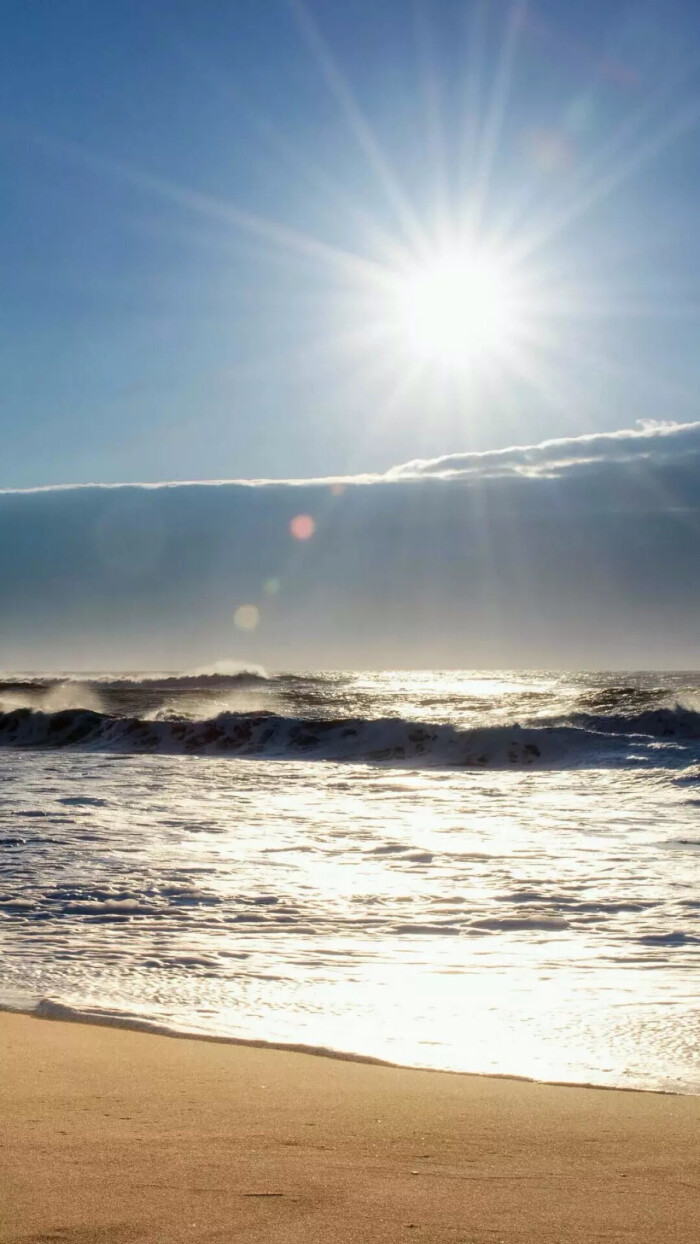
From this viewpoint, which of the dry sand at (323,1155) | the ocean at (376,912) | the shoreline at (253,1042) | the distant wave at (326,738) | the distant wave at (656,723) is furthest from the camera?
the distant wave at (656,723)

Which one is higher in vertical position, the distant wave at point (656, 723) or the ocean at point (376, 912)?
the distant wave at point (656, 723)

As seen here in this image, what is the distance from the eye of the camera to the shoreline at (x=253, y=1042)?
3.67 metres

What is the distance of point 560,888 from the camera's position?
799 centimetres

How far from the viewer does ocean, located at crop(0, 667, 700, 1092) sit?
452 centimetres

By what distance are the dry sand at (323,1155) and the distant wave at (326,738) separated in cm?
1841

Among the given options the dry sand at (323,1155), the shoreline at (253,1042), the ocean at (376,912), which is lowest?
the ocean at (376,912)

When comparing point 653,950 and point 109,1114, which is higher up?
point 109,1114

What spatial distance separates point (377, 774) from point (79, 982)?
14.5 metres

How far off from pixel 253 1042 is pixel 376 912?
3.04 m

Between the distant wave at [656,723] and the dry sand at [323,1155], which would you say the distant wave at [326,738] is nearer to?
the distant wave at [656,723]

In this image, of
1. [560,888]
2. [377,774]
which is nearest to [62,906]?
[560,888]

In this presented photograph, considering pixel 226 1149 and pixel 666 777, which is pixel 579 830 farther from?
pixel 226 1149

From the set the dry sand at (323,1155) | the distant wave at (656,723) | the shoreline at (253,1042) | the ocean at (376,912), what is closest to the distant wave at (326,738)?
the distant wave at (656,723)

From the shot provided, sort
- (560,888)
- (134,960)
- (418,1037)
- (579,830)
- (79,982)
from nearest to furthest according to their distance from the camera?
(418,1037) < (79,982) < (134,960) < (560,888) < (579,830)
